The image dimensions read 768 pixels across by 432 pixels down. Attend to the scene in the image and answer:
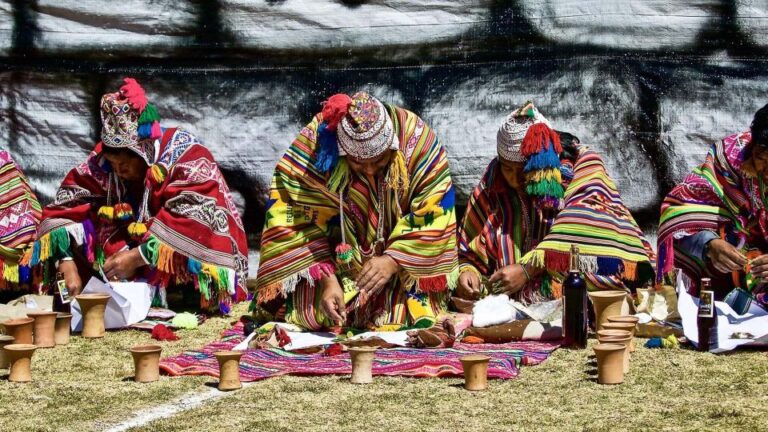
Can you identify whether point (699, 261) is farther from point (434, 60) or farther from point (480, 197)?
point (434, 60)

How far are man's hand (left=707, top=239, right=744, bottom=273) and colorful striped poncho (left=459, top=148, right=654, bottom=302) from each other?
0.49 meters

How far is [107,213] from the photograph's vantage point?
24.1ft

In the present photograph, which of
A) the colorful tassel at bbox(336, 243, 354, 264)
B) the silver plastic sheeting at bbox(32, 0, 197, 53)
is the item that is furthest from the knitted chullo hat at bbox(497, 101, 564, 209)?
the silver plastic sheeting at bbox(32, 0, 197, 53)

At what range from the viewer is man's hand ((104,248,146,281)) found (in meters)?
7.14

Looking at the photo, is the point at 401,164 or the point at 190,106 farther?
the point at 190,106

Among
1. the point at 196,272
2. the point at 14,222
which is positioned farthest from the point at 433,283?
the point at 14,222

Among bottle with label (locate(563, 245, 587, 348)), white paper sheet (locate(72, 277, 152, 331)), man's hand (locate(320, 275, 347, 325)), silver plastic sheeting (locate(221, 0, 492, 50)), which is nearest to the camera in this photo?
bottle with label (locate(563, 245, 587, 348))

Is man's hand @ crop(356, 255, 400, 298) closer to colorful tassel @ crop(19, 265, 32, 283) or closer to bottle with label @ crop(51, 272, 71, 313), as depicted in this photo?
bottle with label @ crop(51, 272, 71, 313)

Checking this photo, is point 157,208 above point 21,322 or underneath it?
above

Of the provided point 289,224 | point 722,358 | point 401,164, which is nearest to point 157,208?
point 289,224

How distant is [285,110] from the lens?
27.9 feet

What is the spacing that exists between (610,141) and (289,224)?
2.51 meters

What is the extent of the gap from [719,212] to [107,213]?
11.6 ft

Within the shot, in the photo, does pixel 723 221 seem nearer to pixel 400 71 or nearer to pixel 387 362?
pixel 387 362
